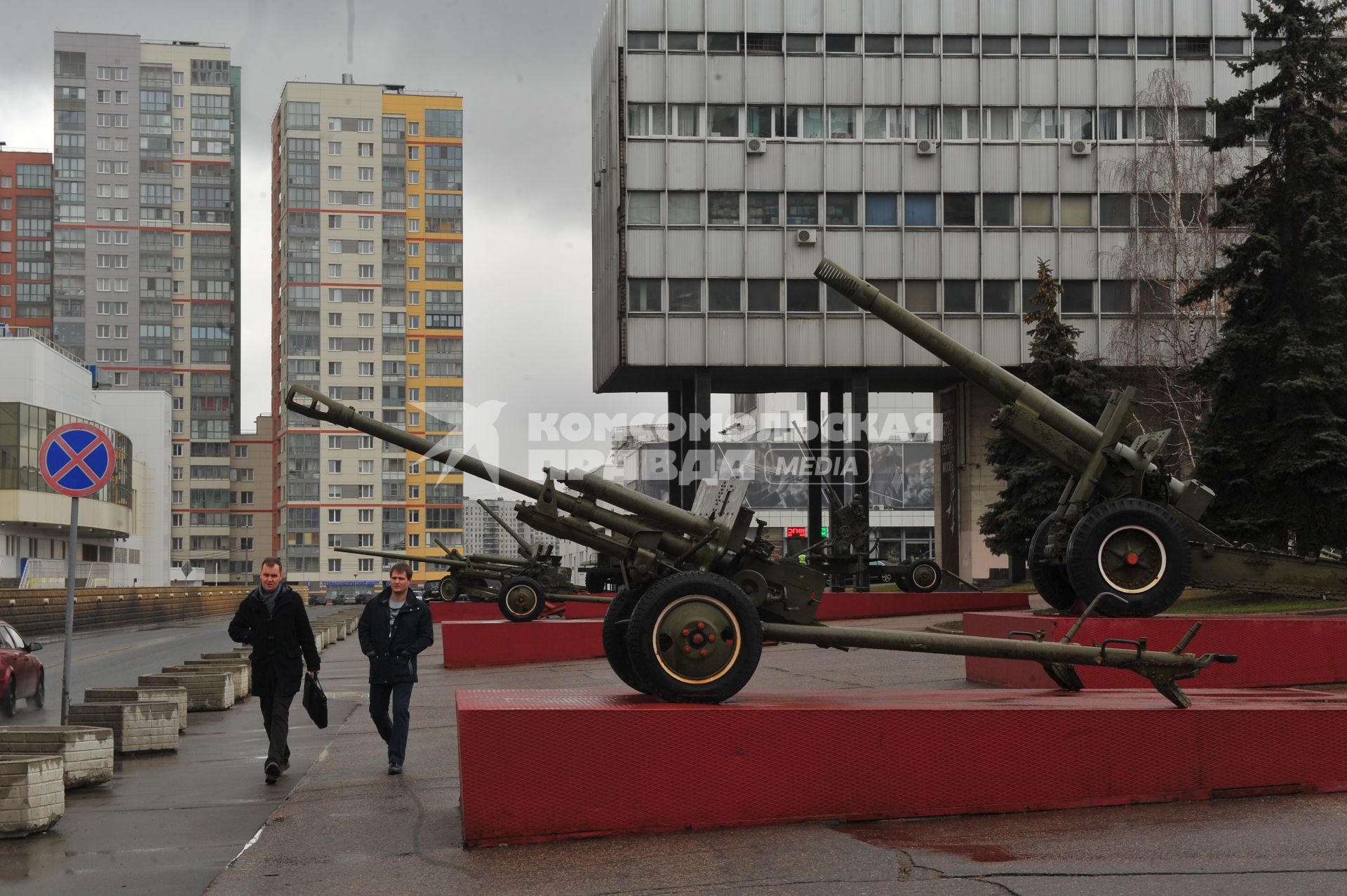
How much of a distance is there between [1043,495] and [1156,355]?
907 cm

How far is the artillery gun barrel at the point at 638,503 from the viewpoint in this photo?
938cm

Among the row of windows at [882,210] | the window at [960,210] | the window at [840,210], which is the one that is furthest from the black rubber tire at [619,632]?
the window at [960,210]

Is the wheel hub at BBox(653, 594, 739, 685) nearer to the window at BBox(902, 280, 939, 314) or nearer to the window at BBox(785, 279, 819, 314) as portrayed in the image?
the window at BBox(785, 279, 819, 314)

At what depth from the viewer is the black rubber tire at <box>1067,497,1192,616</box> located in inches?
468

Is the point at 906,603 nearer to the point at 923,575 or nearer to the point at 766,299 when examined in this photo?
the point at 923,575

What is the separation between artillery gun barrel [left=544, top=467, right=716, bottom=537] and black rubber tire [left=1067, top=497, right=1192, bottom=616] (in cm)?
343

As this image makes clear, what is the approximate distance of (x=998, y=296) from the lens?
46.9m

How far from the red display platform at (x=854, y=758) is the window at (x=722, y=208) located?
129 feet

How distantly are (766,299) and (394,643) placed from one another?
36.4m

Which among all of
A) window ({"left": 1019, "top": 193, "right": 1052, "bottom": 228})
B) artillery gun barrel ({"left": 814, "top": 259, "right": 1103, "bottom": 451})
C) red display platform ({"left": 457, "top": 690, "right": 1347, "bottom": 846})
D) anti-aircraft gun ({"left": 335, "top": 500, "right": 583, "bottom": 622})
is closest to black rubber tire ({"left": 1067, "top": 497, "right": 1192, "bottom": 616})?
artillery gun barrel ({"left": 814, "top": 259, "right": 1103, "bottom": 451})

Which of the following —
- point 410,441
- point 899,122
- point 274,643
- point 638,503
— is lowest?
point 274,643

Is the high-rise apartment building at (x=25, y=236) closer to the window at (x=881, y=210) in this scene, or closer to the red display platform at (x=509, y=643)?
the window at (x=881, y=210)

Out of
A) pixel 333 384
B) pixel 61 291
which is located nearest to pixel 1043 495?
pixel 333 384

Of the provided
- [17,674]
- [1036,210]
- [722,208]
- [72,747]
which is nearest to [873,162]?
[722,208]
